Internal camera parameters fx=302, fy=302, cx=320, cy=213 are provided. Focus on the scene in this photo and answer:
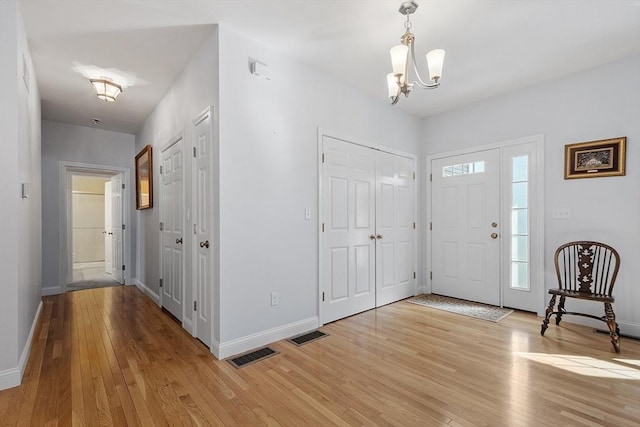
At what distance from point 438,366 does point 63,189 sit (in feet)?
18.9

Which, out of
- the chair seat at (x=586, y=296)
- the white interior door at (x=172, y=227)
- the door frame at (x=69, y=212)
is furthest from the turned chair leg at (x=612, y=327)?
the door frame at (x=69, y=212)

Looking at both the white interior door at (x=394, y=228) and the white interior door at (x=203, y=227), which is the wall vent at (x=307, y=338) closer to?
the white interior door at (x=203, y=227)

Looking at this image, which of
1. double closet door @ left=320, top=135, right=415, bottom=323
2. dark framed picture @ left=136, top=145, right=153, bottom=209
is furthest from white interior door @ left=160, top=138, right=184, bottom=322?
double closet door @ left=320, top=135, right=415, bottom=323

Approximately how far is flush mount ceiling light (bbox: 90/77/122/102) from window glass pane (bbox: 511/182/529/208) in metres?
4.86

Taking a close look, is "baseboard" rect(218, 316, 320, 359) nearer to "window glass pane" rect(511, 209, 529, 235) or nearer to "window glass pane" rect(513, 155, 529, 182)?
"window glass pane" rect(511, 209, 529, 235)

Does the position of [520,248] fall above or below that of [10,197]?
below

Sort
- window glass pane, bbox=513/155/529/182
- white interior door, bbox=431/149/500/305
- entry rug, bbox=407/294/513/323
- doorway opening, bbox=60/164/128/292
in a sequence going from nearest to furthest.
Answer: entry rug, bbox=407/294/513/323
window glass pane, bbox=513/155/529/182
white interior door, bbox=431/149/500/305
doorway opening, bbox=60/164/128/292

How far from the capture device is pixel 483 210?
4008 millimetres

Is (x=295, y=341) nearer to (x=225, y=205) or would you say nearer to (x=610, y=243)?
(x=225, y=205)

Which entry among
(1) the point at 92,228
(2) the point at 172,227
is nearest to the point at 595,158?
(2) the point at 172,227

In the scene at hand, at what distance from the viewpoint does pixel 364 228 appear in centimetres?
372

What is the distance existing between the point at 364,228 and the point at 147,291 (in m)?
3.36

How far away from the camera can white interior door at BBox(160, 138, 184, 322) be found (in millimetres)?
3281

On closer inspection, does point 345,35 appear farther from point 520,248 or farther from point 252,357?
point 520,248
